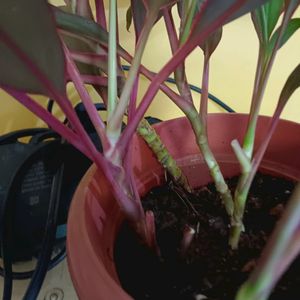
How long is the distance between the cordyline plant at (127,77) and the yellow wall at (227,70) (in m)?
0.28

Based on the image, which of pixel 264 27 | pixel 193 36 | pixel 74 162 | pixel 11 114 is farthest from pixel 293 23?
pixel 11 114

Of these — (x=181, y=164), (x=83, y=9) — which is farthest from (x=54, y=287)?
(x=83, y=9)

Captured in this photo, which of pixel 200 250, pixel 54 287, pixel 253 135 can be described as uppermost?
pixel 253 135

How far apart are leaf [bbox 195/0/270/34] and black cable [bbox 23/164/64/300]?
0.29 metres

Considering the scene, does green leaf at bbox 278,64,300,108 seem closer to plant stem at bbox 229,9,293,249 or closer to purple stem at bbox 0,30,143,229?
plant stem at bbox 229,9,293,249

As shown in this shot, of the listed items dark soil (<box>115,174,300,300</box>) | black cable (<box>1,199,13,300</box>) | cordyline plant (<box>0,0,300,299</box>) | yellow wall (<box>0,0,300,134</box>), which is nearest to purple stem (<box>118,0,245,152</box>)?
cordyline plant (<box>0,0,300,299</box>)

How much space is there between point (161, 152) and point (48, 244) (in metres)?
0.16

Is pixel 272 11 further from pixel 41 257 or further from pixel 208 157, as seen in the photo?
pixel 41 257

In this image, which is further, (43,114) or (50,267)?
(50,267)

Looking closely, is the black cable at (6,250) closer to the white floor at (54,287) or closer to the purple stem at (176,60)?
the white floor at (54,287)

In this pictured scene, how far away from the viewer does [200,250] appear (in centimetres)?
32

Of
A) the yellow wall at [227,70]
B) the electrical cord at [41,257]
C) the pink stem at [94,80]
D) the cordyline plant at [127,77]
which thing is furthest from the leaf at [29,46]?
the yellow wall at [227,70]

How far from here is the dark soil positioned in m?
0.29

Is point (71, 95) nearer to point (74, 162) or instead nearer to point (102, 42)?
point (74, 162)
